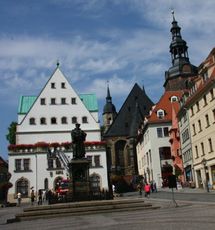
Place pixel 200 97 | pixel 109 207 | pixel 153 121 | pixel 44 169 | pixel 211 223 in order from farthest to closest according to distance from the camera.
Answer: pixel 153 121 → pixel 44 169 → pixel 200 97 → pixel 109 207 → pixel 211 223

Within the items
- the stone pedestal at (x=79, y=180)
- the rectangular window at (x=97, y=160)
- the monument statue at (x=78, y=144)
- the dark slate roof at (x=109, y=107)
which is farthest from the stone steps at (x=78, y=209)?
the dark slate roof at (x=109, y=107)

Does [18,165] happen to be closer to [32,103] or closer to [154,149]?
[32,103]

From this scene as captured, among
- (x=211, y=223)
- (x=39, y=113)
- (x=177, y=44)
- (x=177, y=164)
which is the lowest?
(x=211, y=223)

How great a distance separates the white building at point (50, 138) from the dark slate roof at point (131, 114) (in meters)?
14.8

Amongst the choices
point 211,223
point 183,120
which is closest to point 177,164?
point 183,120

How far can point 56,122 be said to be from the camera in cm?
5888

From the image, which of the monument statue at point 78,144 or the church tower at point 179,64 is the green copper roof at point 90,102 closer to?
the church tower at point 179,64

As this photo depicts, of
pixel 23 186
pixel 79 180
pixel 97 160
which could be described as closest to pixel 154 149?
pixel 97 160

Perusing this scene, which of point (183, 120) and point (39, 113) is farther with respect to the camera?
point (39, 113)

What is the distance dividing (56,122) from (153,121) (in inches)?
570

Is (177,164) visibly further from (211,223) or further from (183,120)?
(211,223)

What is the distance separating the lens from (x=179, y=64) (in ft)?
258

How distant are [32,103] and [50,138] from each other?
9148 mm

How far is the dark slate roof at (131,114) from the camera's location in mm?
79000
